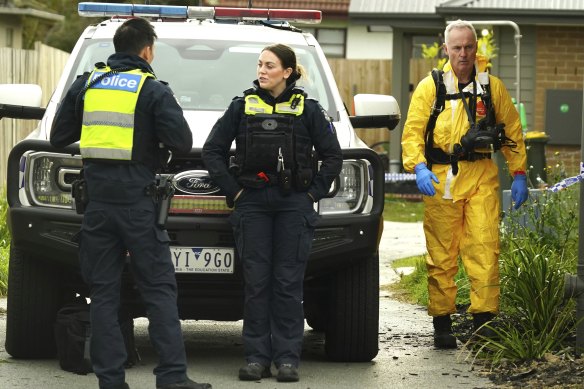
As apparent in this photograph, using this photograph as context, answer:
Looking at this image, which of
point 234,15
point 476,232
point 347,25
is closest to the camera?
point 476,232

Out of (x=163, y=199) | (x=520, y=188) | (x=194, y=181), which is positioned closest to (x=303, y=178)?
(x=194, y=181)

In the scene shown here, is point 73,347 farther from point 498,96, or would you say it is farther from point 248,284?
point 498,96

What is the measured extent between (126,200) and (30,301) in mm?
1232

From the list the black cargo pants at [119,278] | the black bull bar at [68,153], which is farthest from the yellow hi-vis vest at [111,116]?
the black bull bar at [68,153]

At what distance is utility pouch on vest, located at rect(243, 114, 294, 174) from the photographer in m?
7.26

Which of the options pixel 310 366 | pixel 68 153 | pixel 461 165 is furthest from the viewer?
pixel 461 165

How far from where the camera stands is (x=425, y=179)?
8164 mm

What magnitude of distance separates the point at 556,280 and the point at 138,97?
2752 millimetres

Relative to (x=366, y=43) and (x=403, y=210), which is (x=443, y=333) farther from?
(x=366, y=43)

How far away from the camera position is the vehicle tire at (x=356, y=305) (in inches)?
305

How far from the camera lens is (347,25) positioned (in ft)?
122

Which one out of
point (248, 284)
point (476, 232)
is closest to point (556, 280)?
point (476, 232)

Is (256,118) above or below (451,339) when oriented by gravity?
above

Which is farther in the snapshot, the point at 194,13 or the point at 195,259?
the point at 194,13
